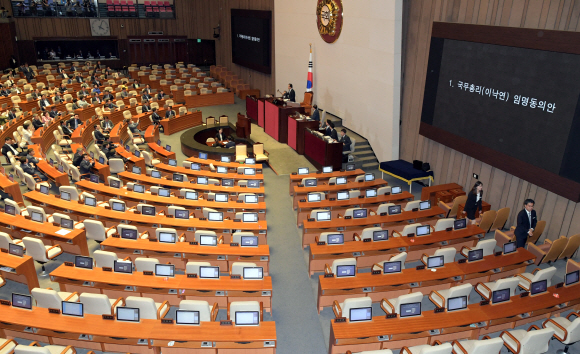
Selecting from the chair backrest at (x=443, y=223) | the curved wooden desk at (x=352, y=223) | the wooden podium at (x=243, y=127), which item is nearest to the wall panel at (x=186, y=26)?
the wooden podium at (x=243, y=127)

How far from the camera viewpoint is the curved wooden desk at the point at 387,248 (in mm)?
9688

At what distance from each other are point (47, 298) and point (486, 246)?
343 inches

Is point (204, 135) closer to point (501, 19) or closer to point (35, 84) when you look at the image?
point (35, 84)

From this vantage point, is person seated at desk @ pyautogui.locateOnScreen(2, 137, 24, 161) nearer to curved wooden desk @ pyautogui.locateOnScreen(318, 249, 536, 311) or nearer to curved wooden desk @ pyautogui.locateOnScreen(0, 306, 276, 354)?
curved wooden desk @ pyautogui.locateOnScreen(0, 306, 276, 354)

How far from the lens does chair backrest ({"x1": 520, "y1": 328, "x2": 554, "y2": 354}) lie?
6.86 m

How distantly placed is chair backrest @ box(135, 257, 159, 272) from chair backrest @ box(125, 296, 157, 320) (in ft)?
4.14

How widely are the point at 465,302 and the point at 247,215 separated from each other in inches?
208

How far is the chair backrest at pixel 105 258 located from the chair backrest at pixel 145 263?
0.56 meters

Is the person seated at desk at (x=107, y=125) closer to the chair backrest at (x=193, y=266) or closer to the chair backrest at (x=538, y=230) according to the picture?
the chair backrest at (x=193, y=266)

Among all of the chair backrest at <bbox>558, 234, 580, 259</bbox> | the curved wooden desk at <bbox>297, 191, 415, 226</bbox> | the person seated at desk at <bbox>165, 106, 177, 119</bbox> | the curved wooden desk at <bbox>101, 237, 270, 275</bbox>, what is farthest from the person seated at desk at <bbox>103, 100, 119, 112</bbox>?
the chair backrest at <bbox>558, 234, 580, 259</bbox>

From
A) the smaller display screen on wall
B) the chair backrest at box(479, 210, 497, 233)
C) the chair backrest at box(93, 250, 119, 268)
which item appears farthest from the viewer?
the smaller display screen on wall

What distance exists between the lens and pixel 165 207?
1212 centimetres

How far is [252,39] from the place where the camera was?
1015 inches

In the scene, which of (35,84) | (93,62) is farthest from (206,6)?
(35,84)
